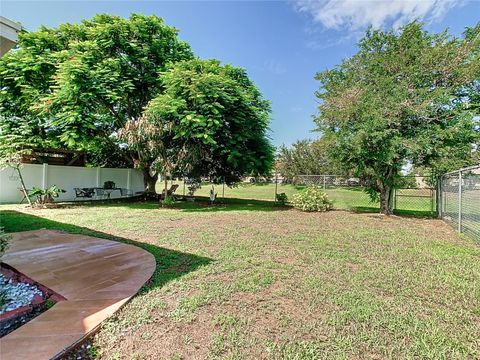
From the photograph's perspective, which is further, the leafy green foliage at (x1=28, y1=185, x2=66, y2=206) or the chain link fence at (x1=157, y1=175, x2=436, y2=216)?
the chain link fence at (x1=157, y1=175, x2=436, y2=216)

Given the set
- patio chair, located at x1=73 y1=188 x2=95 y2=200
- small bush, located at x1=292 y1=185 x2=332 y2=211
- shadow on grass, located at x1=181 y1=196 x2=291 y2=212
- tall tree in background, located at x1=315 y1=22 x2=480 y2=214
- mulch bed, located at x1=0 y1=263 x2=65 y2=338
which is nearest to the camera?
mulch bed, located at x1=0 y1=263 x2=65 y2=338

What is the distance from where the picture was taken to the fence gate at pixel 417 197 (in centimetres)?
1088

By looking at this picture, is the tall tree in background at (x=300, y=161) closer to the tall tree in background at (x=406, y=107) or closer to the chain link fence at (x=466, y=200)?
the tall tree in background at (x=406, y=107)

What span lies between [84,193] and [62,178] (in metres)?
1.54

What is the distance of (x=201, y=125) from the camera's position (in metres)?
11.1

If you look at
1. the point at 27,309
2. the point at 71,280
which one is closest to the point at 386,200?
the point at 71,280

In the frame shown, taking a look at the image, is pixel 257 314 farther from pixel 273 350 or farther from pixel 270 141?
pixel 270 141

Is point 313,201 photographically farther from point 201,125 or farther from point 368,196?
point 368,196

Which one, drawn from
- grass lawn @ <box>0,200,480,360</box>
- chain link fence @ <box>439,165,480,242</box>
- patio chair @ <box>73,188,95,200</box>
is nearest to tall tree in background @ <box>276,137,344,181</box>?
patio chair @ <box>73,188,95,200</box>

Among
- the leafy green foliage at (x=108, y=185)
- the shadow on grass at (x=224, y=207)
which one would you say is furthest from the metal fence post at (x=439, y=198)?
the leafy green foliage at (x=108, y=185)

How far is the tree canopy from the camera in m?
11.1

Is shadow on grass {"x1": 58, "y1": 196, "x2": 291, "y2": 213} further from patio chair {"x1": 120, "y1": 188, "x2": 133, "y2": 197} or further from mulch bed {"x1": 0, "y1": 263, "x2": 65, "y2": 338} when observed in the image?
mulch bed {"x1": 0, "y1": 263, "x2": 65, "y2": 338}

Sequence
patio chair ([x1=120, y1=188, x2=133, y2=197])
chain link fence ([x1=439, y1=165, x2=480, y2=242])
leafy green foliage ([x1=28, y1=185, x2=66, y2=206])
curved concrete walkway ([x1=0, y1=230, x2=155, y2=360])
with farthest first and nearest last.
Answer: patio chair ([x1=120, y1=188, x2=133, y2=197]) < leafy green foliage ([x1=28, y1=185, x2=66, y2=206]) < chain link fence ([x1=439, y1=165, x2=480, y2=242]) < curved concrete walkway ([x1=0, y1=230, x2=155, y2=360])

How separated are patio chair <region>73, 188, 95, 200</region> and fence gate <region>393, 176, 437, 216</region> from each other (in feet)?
49.3
